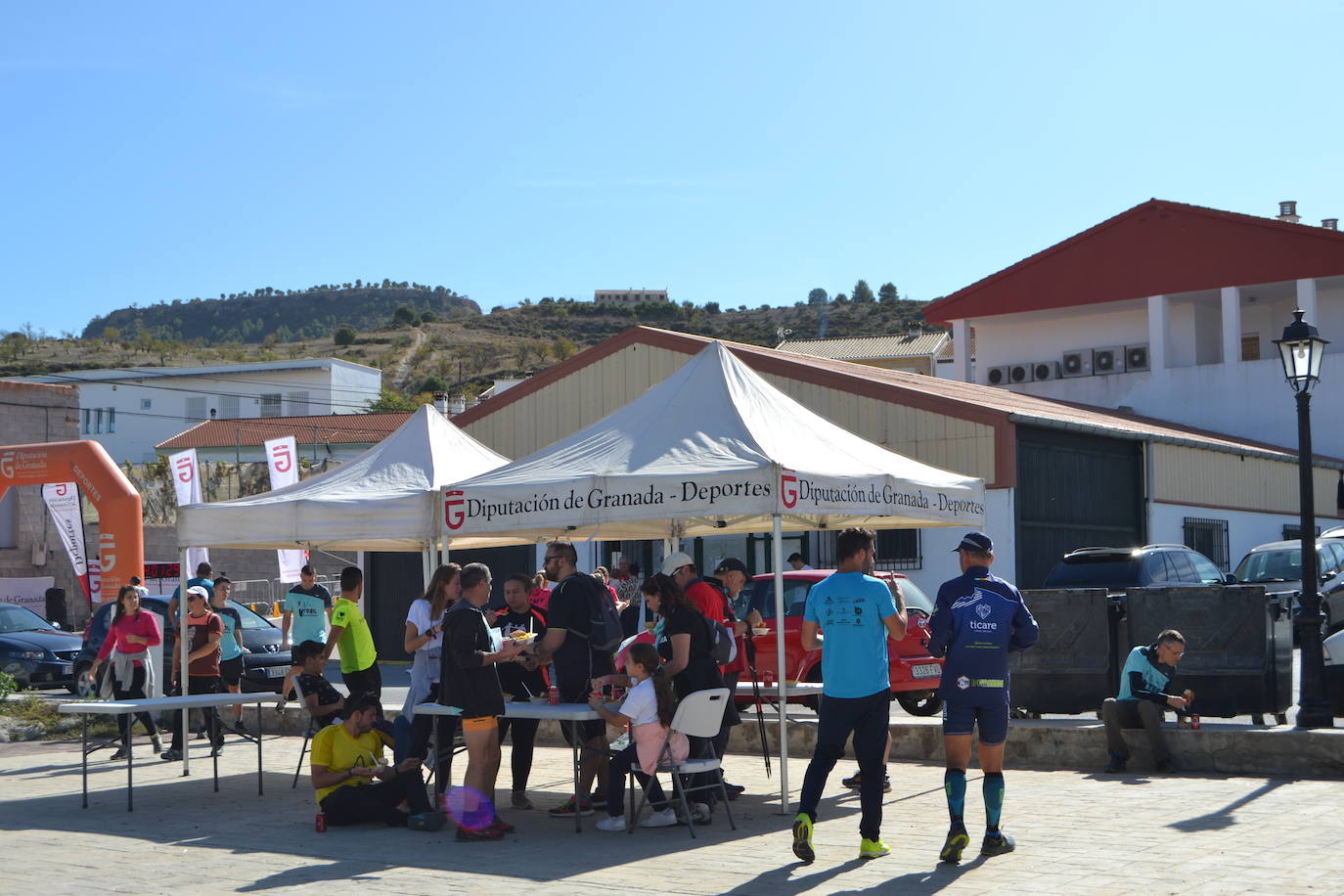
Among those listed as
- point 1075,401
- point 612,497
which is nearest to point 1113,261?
point 1075,401

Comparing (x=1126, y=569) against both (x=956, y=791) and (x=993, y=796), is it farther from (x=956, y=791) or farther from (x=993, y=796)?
(x=956, y=791)

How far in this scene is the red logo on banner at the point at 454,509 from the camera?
1122 centimetres

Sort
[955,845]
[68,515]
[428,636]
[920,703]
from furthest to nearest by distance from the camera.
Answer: [68,515], [920,703], [428,636], [955,845]

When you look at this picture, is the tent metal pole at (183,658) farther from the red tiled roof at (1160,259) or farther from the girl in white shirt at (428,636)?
the red tiled roof at (1160,259)

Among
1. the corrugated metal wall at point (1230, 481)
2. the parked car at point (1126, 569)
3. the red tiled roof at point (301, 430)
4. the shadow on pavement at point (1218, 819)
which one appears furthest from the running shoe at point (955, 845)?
the red tiled roof at point (301, 430)

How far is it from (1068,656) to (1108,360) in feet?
90.6

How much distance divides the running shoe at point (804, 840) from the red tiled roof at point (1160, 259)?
30984 millimetres

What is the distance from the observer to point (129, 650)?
13.8m

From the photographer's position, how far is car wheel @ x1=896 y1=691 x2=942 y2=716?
15.4 metres

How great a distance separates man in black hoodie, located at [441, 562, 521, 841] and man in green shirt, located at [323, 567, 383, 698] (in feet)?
8.29

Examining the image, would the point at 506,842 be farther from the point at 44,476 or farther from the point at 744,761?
the point at 44,476

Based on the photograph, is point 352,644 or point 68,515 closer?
point 352,644

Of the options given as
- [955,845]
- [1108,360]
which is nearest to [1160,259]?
[1108,360]

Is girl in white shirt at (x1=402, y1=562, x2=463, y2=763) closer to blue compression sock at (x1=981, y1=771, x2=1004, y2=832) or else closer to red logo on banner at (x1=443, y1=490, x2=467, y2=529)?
red logo on banner at (x1=443, y1=490, x2=467, y2=529)
